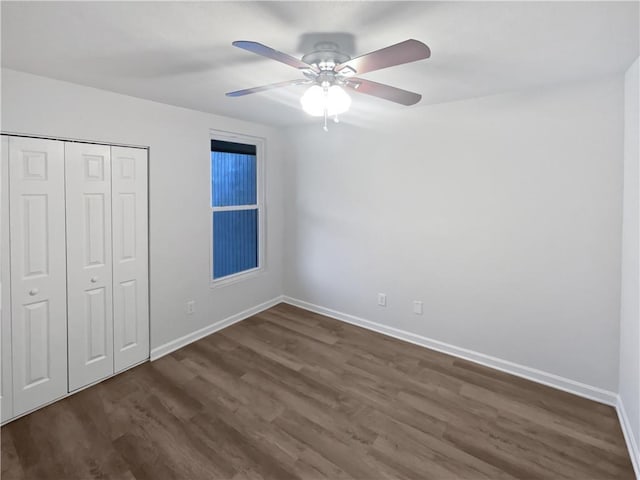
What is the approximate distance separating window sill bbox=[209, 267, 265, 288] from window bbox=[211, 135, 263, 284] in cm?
1

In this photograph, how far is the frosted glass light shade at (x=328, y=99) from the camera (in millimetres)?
1728

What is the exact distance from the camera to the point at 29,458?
6.36 feet

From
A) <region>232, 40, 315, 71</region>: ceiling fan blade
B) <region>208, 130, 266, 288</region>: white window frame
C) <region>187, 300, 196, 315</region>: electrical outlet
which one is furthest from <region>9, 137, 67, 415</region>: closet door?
<region>232, 40, 315, 71</region>: ceiling fan blade

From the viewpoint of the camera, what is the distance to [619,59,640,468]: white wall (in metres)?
1.95

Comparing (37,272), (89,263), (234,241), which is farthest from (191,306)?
(37,272)

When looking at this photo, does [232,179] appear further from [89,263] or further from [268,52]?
[268,52]

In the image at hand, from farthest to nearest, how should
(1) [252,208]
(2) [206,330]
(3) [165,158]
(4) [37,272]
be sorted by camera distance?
1. (1) [252,208]
2. (2) [206,330]
3. (3) [165,158]
4. (4) [37,272]

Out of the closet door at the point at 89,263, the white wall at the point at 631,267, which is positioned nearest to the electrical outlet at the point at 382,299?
the white wall at the point at 631,267

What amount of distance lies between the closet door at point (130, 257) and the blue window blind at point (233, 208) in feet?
2.83

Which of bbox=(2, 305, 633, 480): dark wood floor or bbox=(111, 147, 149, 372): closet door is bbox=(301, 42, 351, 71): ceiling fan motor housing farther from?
bbox=(2, 305, 633, 480): dark wood floor

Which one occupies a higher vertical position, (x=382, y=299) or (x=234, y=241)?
(x=234, y=241)

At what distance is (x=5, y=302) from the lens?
7.20 feet

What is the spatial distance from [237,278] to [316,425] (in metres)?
Result: 2.11

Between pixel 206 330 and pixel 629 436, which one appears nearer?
pixel 629 436
